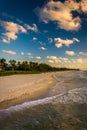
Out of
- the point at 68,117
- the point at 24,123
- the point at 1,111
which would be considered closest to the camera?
the point at 24,123

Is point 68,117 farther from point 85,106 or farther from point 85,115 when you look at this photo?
point 85,106

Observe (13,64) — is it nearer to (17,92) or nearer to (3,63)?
(3,63)

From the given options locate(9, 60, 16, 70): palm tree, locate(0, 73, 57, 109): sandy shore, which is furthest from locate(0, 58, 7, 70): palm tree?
locate(0, 73, 57, 109): sandy shore

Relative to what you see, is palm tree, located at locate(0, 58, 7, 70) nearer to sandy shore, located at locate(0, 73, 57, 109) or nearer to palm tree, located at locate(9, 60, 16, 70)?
palm tree, located at locate(9, 60, 16, 70)

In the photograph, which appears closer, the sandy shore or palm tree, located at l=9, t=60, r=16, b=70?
the sandy shore

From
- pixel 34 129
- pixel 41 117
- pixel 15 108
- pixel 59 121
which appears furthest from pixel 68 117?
pixel 15 108

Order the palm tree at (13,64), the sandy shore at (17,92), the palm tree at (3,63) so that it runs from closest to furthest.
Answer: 1. the sandy shore at (17,92)
2. the palm tree at (3,63)
3. the palm tree at (13,64)

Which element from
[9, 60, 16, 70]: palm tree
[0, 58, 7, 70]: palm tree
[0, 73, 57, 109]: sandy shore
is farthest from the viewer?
[9, 60, 16, 70]: palm tree

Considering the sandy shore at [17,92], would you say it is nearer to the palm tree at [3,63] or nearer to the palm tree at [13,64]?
the palm tree at [3,63]

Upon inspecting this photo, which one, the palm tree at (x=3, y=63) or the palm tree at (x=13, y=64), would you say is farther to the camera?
the palm tree at (x=13, y=64)

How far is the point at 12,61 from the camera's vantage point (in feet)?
368

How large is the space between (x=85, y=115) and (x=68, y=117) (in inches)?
44.1

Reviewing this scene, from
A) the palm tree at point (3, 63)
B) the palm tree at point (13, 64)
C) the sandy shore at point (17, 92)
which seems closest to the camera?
the sandy shore at point (17, 92)

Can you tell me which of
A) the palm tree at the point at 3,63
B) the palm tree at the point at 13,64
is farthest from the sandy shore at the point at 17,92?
the palm tree at the point at 13,64
